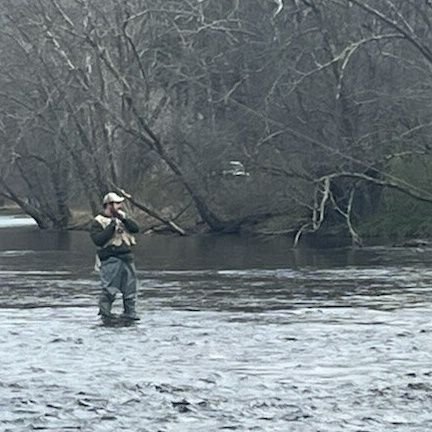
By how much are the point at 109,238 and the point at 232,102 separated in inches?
1158

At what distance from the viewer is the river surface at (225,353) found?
11.1 meters

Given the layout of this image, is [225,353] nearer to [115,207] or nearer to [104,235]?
[104,235]

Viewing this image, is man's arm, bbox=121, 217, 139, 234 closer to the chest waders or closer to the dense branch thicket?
the chest waders

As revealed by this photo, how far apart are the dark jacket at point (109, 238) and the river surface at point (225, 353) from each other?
94 centimetres

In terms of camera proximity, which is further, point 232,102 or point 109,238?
point 232,102

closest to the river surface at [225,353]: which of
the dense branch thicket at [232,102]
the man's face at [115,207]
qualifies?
the man's face at [115,207]

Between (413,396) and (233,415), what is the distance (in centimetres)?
173

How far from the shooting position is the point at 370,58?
44.0m

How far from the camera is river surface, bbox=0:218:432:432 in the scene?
439 inches

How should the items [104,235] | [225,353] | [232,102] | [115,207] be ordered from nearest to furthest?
1. [225,353]
2. [104,235]
3. [115,207]
4. [232,102]

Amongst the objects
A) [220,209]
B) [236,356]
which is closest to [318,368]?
[236,356]

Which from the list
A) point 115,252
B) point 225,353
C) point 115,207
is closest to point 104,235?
point 115,252

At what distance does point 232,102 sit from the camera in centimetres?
4744

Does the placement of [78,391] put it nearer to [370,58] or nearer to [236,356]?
[236,356]
